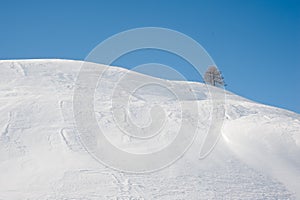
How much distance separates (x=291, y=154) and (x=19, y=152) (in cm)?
1206

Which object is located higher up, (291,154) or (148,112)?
(148,112)

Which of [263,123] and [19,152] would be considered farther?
[263,123]

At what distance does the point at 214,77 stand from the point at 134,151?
32047mm

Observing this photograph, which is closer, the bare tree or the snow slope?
the snow slope

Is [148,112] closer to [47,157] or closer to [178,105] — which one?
[178,105]

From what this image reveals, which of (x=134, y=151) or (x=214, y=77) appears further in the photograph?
(x=214, y=77)

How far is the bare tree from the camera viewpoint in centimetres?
4769

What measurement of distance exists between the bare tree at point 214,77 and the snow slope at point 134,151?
21.5 m

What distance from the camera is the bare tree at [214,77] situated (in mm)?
47688

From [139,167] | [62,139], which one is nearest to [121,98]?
[62,139]

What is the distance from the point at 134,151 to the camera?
17359 millimetres

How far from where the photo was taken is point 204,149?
730 inches

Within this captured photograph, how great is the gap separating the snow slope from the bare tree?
70.7 feet

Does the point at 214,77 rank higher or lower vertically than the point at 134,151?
higher
